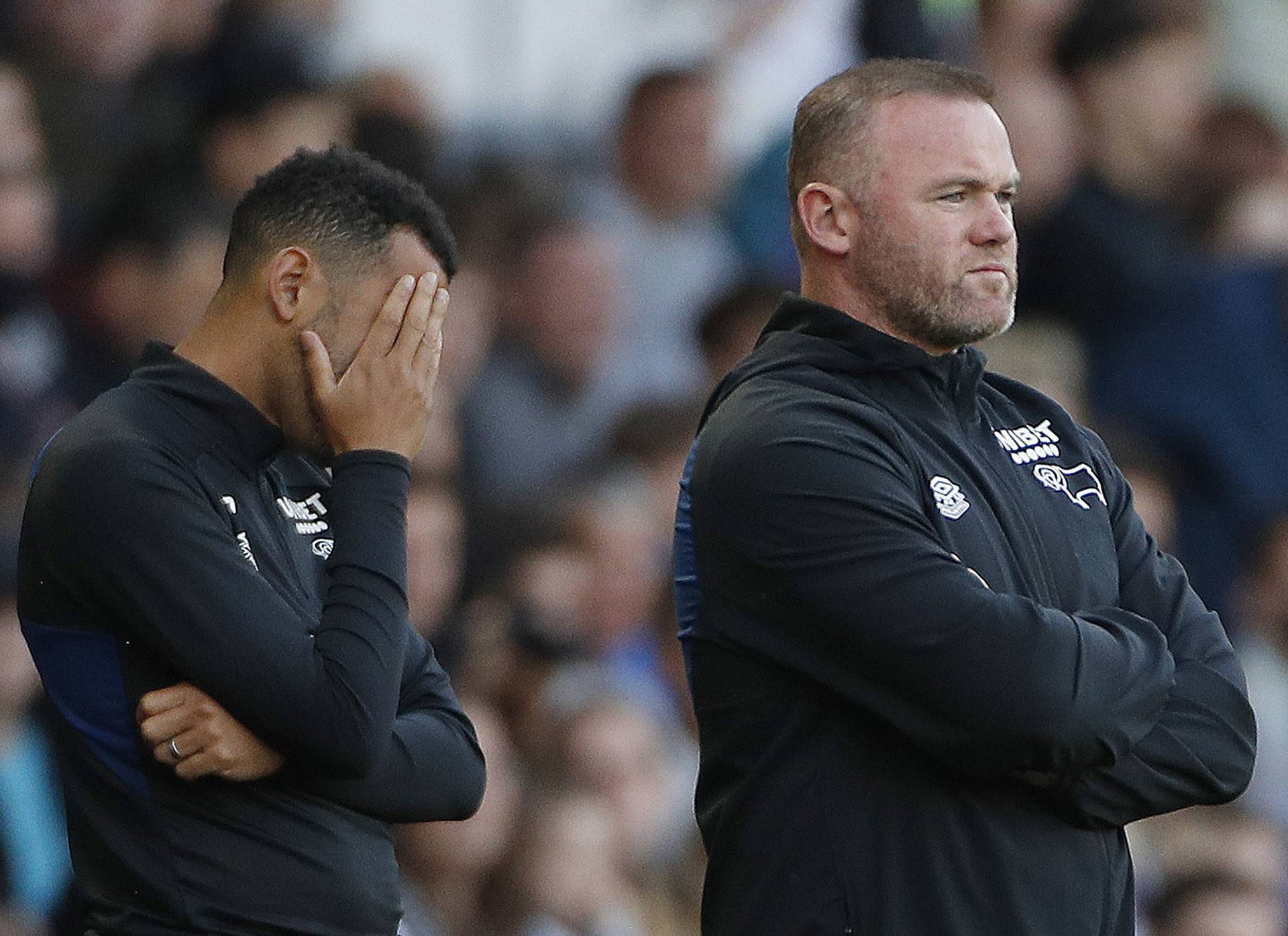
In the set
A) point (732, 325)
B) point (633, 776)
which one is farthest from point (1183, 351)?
point (633, 776)

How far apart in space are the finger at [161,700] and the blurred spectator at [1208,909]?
4.47m

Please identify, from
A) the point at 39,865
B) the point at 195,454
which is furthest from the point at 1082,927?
the point at 39,865

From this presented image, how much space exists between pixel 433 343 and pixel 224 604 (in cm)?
51

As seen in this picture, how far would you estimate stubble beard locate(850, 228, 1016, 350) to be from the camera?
3.26 meters

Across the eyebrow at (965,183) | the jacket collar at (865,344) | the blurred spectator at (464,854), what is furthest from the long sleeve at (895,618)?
the blurred spectator at (464,854)

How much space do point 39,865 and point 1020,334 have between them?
389 cm

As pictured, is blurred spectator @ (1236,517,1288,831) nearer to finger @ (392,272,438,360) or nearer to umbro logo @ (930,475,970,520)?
umbro logo @ (930,475,970,520)

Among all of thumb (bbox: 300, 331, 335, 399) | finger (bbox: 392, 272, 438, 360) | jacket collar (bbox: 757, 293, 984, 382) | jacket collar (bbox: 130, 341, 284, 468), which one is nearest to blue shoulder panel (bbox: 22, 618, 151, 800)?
jacket collar (bbox: 130, 341, 284, 468)

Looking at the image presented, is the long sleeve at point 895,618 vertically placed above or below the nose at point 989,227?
below

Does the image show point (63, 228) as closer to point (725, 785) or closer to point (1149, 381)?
point (725, 785)

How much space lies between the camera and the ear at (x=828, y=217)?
10.9 ft

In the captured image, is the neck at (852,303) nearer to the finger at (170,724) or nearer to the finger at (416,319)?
→ the finger at (416,319)

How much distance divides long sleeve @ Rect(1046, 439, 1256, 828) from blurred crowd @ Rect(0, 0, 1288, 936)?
2.39 meters

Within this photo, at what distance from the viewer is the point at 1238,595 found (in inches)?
307
